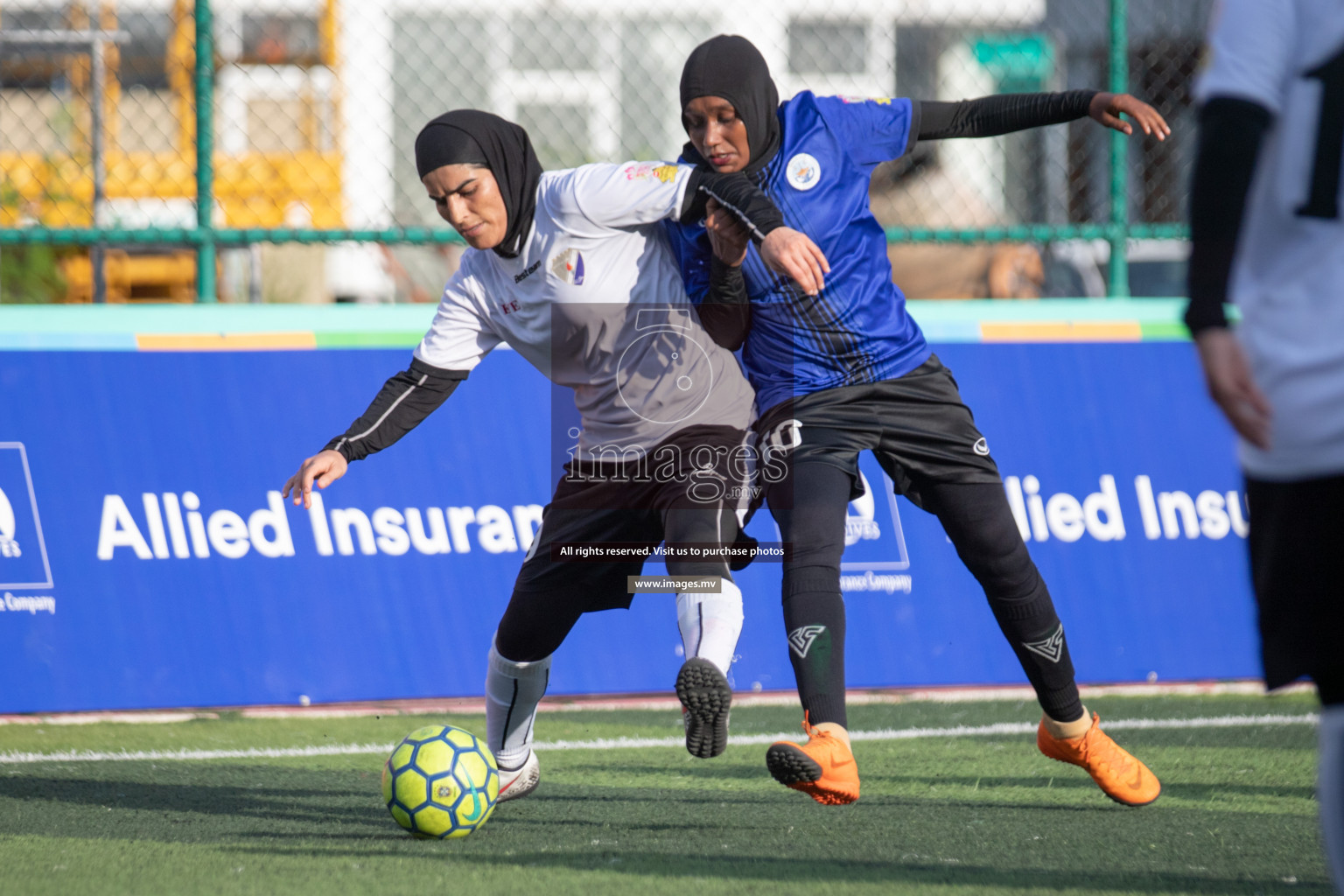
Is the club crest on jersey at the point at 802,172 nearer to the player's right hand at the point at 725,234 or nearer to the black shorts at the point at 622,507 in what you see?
the player's right hand at the point at 725,234

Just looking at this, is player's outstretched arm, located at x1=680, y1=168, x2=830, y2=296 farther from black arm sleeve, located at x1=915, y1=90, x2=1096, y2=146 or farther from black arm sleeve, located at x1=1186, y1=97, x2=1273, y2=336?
black arm sleeve, located at x1=1186, y1=97, x2=1273, y2=336

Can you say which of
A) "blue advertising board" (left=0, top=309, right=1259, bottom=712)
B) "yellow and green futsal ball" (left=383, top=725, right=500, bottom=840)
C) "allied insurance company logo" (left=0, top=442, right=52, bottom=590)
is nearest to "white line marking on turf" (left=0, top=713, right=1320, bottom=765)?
"blue advertising board" (left=0, top=309, right=1259, bottom=712)

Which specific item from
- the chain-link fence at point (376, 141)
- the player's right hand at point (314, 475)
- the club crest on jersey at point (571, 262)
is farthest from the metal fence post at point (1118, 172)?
the player's right hand at point (314, 475)

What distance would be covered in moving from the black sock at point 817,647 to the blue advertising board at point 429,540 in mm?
2030

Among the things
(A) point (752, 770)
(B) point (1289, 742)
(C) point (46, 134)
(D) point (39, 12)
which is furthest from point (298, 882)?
(D) point (39, 12)

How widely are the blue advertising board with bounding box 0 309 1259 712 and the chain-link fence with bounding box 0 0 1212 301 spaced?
782 mm

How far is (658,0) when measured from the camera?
1541cm

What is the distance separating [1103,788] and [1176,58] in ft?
15.7

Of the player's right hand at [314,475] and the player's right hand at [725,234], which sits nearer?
the player's right hand at [725,234]

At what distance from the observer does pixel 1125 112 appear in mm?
3904

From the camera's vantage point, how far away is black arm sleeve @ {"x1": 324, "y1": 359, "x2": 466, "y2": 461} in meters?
4.12

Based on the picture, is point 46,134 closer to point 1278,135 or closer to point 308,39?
point 308,39

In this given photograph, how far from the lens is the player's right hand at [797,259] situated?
335 centimetres

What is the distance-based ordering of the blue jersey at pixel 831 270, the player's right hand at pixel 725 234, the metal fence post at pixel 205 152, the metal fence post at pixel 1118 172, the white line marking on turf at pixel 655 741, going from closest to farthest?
1. the player's right hand at pixel 725 234
2. the blue jersey at pixel 831 270
3. the white line marking on turf at pixel 655 741
4. the metal fence post at pixel 205 152
5. the metal fence post at pixel 1118 172
